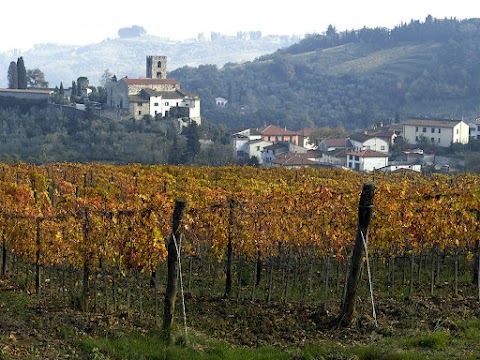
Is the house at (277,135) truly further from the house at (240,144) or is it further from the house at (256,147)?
the house at (256,147)

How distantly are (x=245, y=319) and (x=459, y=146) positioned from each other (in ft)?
254

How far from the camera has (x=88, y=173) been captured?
105 feet

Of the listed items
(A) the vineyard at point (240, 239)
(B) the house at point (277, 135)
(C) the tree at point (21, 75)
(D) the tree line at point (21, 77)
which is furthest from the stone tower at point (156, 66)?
(A) the vineyard at point (240, 239)

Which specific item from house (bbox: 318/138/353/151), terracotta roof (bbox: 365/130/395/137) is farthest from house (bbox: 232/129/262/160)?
terracotta roof (bbox: 365/130/395/137)

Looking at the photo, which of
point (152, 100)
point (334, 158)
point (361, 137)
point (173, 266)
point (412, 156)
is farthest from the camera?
point (361, 137)

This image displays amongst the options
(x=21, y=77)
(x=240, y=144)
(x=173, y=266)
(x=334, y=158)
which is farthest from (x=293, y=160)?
(x=173, y=266)

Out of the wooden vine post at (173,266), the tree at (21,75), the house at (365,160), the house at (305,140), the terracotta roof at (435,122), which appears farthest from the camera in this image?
the house at (305,140)

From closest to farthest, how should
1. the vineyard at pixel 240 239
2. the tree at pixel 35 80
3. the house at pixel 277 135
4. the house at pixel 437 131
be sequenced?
1. the vineyard at pixel 240 239
2. the house at pixel 437 131
3. the house at pixel 277 135
4. the tree at pixel 35 80

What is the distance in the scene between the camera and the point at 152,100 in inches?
3578

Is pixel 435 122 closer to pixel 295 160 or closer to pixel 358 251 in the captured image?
pixel 295 160

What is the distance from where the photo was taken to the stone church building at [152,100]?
89750 millimetres

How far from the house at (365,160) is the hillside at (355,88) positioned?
5067 cm

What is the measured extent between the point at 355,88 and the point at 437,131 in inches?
3087

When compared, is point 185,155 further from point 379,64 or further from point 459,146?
point 379,64
